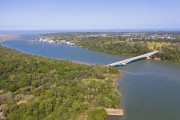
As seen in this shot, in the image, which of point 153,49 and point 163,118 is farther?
point 153,49

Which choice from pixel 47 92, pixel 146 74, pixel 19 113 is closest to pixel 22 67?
pixel 47 92

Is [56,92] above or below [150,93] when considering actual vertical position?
above

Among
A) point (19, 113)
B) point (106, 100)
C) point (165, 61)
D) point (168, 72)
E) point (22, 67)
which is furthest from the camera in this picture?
point (165, 61)

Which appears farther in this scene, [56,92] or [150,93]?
[150,93]

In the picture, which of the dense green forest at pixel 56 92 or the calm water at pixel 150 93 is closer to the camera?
the dense green forest at pixel 56 92

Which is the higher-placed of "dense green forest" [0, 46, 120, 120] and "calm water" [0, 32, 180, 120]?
"dense green forest" [0, 46, 120, 120]

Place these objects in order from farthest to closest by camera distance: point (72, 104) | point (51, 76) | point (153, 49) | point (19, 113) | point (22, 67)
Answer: point (153, 49)
point (22, 67)
point (51, 76)
point (72, 104)
point (19, 113)

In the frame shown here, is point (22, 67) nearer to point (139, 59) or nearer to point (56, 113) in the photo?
point (56, 113)

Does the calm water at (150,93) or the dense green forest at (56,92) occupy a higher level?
the dense green forest at (56,92)
